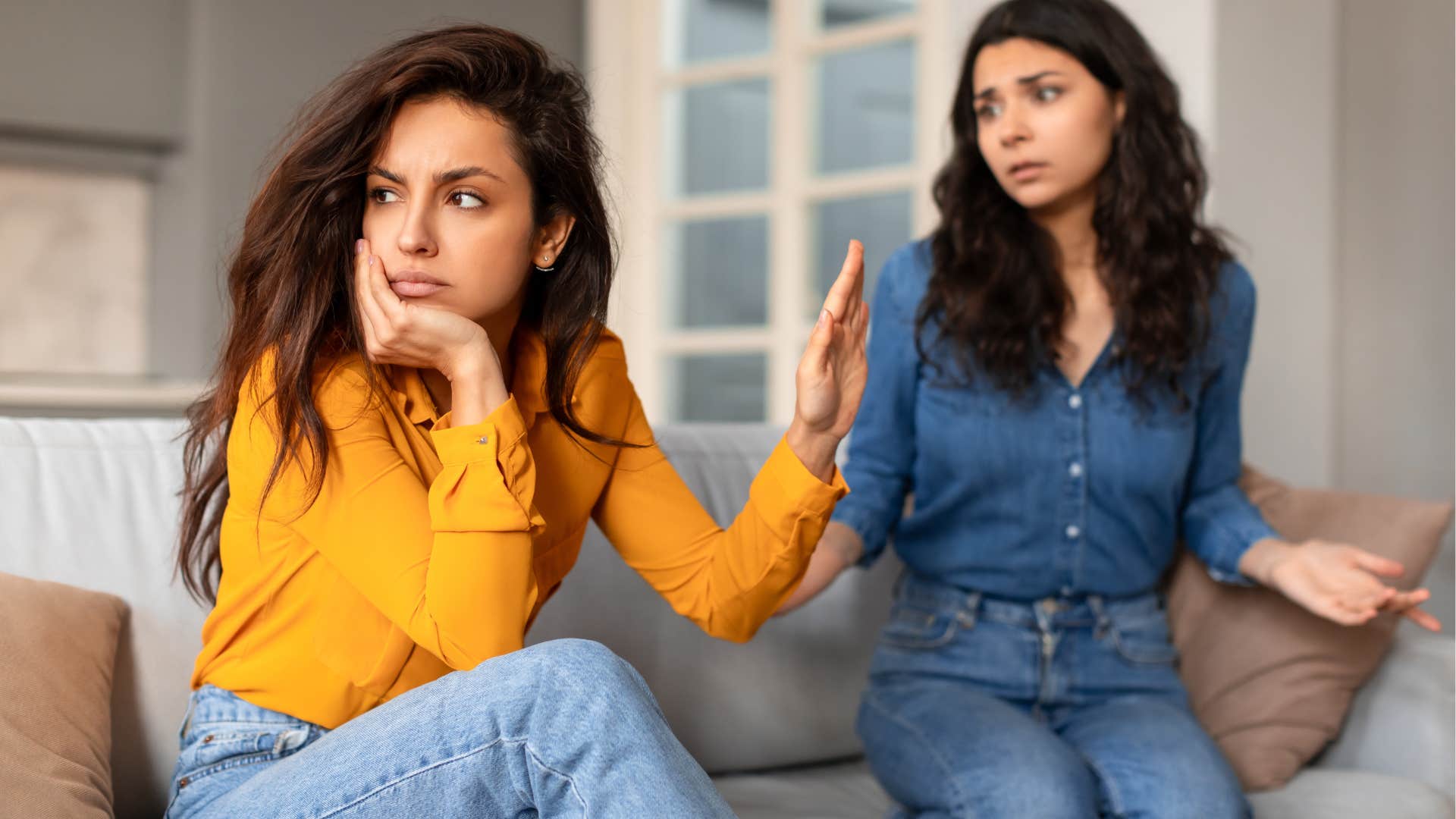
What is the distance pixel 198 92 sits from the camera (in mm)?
4023

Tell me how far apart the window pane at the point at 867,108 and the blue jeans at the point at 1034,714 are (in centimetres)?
210

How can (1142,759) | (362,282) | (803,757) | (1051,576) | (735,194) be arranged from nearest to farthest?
(362,282), (1142,759), (1051,576), (803,757), (735,194)

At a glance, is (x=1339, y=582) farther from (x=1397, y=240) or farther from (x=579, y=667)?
(x=1397, y=240)

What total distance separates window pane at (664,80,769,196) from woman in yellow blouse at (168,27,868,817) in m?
2.58

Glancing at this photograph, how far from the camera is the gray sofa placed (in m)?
1.44

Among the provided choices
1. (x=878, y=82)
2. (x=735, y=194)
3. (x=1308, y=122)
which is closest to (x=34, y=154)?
(x=735, y=194)

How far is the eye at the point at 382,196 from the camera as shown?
3.92 ft

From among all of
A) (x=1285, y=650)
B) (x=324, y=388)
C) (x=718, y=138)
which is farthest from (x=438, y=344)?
(x=718, y=138)

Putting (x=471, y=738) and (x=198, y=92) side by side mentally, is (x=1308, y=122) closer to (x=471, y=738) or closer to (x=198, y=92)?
(x=471, y=738)

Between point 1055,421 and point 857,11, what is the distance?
2.28 meters

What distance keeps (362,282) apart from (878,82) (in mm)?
2644

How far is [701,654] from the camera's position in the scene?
5.83 feet

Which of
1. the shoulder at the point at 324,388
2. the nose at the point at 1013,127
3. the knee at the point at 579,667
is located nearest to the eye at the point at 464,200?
the shoulder at the point at 324,388

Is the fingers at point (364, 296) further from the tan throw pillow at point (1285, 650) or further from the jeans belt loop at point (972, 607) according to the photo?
the tan throw pillow at point (1285, 650)
